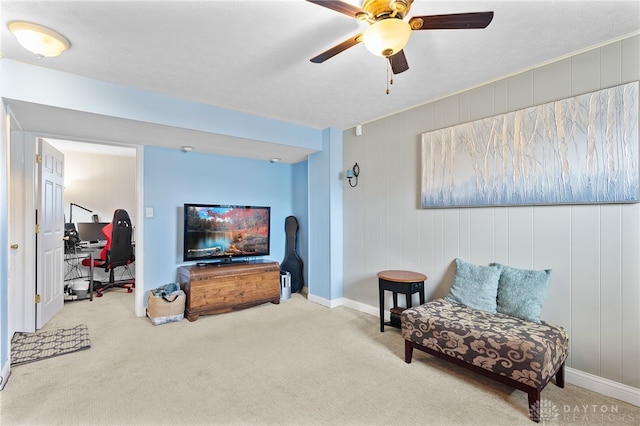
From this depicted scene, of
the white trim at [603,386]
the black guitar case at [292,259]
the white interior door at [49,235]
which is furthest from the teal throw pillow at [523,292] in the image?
the white interior door at [49,235]

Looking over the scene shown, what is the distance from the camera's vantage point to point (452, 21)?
148 centimetres

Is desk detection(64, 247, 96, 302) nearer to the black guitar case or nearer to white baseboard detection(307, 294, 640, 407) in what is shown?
the black guitar case

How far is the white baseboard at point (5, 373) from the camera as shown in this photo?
6.86 ft

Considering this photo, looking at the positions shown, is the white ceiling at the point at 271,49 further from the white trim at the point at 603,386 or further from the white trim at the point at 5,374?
the white trim at the point at 603,386

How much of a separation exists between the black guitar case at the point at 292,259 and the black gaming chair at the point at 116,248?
243cm

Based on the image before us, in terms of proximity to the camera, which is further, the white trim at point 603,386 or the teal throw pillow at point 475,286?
the teal throw pillow at point 475,286

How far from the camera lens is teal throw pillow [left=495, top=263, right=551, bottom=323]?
7.27ft

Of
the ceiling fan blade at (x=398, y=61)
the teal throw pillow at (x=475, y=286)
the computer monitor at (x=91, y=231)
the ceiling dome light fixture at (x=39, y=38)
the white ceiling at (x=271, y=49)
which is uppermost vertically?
the white ceiling at (x=271, y=49)

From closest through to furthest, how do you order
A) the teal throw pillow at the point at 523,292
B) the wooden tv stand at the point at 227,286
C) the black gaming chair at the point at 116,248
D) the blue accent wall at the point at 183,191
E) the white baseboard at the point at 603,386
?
the white baseboard at the point at 603,386, the teal throw pillow at the point at 523,292, the wooden tv stand at the point at 227,286, the blue accent wall at the point at 183,191, the black gaming chair at the point at 116,248

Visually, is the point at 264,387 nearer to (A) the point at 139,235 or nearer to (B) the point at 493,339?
(B) the point at 493,339

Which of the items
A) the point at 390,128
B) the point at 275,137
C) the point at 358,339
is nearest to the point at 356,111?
the point at 390,128

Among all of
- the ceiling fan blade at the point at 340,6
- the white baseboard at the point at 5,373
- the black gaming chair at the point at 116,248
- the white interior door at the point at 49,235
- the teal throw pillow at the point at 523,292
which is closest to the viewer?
the ceiling fan blade at the point at 340,6

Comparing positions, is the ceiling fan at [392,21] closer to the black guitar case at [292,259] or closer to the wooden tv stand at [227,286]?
the wooden tv stand at [227,286]

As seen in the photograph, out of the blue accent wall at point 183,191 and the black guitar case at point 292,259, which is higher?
the blue accent wall at point 183,191
